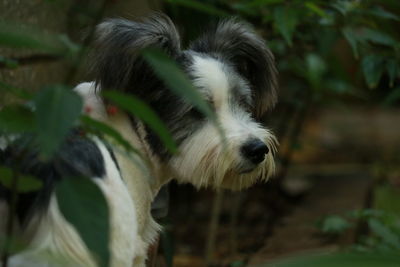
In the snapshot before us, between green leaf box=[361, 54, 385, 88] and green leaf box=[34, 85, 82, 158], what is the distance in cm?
210

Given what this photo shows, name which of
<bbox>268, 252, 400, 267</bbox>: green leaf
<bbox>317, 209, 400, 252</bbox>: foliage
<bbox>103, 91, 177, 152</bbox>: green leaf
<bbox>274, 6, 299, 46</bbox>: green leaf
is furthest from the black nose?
<bbox>268, 252, 400, 267</bbox>: green leaf

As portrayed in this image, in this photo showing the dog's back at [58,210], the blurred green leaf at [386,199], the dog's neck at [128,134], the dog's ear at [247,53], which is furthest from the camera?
the blurred green leaf at [386,199]

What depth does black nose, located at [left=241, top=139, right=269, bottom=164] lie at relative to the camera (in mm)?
2707

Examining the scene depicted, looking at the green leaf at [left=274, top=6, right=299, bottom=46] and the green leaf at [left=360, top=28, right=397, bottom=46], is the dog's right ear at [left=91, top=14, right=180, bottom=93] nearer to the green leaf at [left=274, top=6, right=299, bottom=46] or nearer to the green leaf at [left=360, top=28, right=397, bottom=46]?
the green leaf at [left=274, top=6, right=299, bottom=46]

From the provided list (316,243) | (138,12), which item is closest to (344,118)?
(316,243)

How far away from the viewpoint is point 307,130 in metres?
9.36

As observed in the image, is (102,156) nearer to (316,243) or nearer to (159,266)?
(159,266)

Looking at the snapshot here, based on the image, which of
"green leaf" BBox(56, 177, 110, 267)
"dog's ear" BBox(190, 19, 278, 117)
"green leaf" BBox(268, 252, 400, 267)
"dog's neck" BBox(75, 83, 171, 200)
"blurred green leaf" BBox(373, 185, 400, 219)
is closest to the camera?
"green leaf" BBox(268, 252, 400, 267)

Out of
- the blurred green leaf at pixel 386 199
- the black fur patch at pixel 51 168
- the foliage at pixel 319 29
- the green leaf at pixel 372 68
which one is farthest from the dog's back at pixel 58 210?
the blurred green leaf at pixel 386 199

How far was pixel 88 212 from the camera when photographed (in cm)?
157

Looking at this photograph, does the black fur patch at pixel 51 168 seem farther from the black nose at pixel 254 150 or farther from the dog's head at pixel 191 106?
the black nose at pixel 254 150

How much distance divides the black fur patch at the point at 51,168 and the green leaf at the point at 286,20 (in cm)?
117

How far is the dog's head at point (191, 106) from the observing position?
2.70 m

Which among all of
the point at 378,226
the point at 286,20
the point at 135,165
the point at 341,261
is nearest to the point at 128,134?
the point at 135,165
